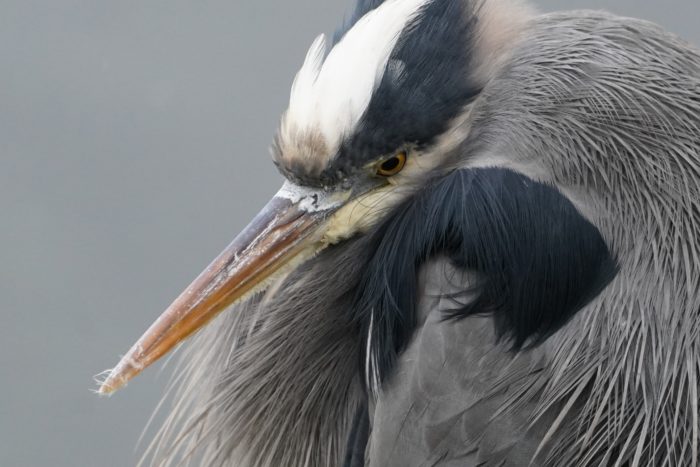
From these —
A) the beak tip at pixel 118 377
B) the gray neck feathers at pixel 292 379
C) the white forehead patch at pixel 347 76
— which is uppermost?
the white forehead patch at pixel 347 76

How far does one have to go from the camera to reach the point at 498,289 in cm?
82

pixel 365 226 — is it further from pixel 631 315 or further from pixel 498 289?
pixel 631 315

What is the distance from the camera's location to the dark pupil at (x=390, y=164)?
0.84 m

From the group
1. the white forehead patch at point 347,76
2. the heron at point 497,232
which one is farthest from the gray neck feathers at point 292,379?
the white forehead patch at point 347,76

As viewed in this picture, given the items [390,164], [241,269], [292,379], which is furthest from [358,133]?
[292,379]

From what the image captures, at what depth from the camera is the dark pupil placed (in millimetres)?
841

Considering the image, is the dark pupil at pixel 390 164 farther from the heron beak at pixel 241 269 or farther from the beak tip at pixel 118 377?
the beak tip at pixel 118 377

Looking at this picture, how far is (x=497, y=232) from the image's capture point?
81cm

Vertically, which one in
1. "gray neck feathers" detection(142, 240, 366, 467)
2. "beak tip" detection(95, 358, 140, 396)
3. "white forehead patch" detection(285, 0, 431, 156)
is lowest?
"gray neck feathers" detection(142, 240, 366, 467)

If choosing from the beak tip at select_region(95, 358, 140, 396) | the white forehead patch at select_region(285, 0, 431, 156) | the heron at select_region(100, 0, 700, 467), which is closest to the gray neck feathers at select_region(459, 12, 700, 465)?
the heron at select_region(100, 0, 700, 467)

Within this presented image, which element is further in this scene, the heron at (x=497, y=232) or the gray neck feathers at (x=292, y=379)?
the gray neck feathers at (x=292, y=379)

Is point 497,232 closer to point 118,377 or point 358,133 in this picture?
point 358,133

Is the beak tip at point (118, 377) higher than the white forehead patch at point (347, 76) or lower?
lower

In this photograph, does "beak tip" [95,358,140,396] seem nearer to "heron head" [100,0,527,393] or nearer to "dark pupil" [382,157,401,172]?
"heron head" [100,0,527,393]
